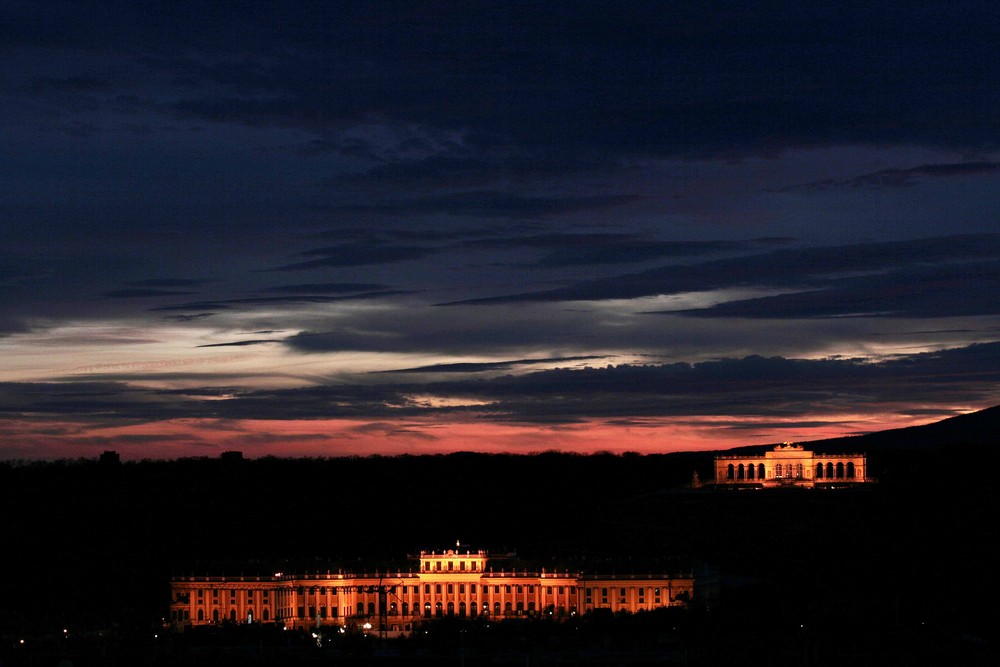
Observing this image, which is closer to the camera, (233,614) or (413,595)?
(233,614)

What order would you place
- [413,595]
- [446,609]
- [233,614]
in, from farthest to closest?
[413,595], [446,609], [233,614]

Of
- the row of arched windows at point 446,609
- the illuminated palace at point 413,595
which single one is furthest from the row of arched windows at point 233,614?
the row of arched windows at point 446,609

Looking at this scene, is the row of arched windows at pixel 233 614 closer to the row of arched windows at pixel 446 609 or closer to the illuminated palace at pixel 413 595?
the illuminated palace at pixel 413 595

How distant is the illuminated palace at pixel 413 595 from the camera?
17125 cm

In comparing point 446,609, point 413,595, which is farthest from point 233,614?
point 446,609

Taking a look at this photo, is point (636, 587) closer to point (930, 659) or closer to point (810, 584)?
point (810, 584)

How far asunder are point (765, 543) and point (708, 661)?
192 feet

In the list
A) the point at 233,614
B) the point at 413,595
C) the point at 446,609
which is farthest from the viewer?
the point at 413,595

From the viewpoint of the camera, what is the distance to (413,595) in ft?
604

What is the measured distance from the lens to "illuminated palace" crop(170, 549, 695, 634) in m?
171

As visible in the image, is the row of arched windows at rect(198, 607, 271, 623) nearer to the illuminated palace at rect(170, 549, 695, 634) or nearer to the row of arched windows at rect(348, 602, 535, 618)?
the illuminated palace at rect(170, 549, 695, 634)

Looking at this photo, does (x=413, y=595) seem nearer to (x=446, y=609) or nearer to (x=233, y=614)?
(x=446, y=609)

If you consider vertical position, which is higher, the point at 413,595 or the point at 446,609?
the point at 413,595

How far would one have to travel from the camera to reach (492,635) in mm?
138625
